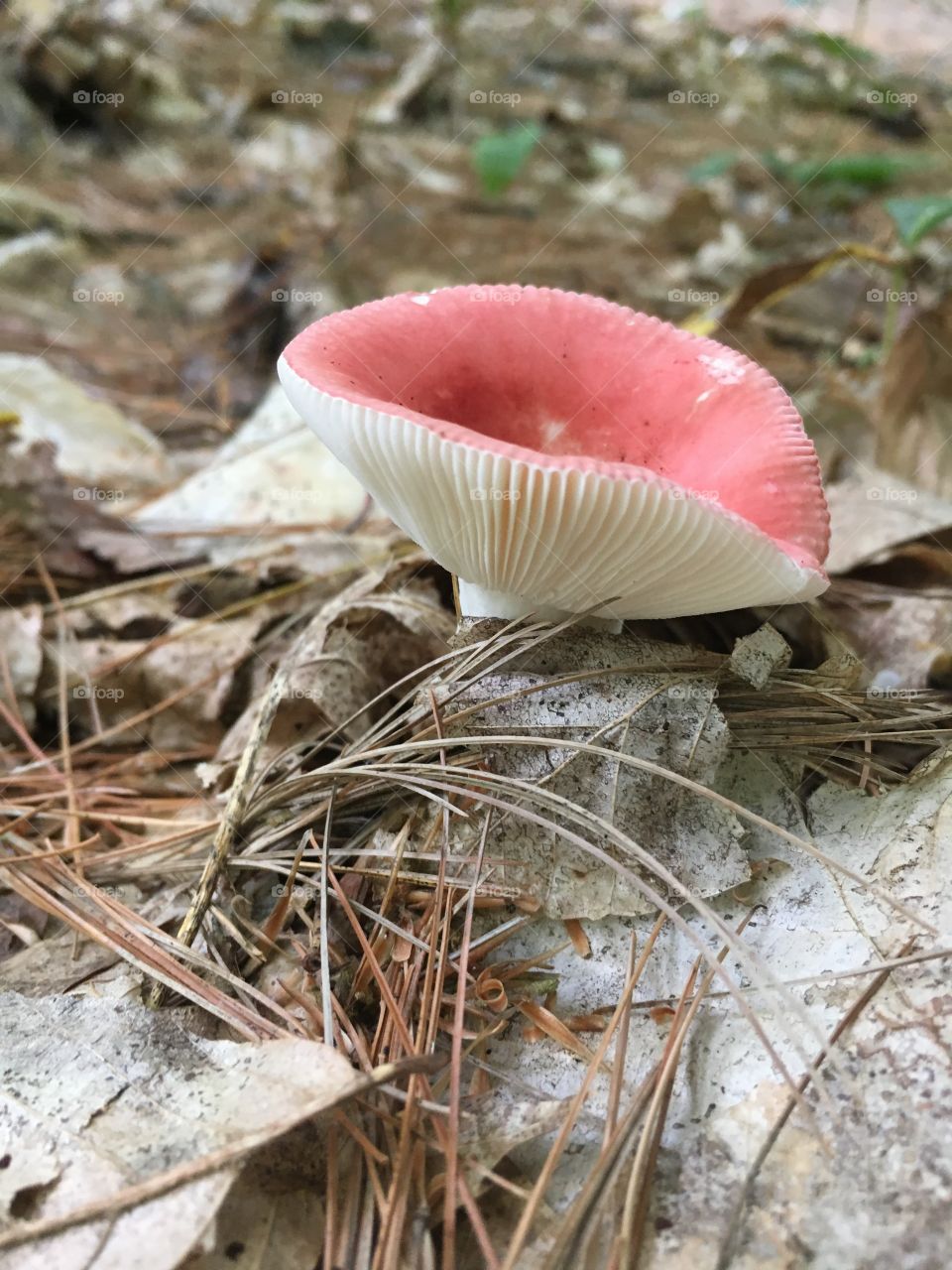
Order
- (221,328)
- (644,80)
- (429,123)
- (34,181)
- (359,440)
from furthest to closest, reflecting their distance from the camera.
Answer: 1. (644,80)
2. (429,123)
3. (34,181)
4. (221,328)
5. (359,440)

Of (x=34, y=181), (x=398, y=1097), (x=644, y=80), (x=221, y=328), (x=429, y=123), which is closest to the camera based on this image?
(x=398, y=1097)

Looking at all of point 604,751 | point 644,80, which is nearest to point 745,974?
point 604,751

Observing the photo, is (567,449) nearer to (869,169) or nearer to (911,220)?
(911,220)

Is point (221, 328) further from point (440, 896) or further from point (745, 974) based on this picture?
point (745, 974)

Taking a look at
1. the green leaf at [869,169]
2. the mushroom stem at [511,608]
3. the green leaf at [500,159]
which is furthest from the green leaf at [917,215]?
the mushroom stem at [511,608]

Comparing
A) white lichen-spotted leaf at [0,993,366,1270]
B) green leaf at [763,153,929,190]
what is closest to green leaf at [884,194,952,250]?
green leaf at [763,153,929,190]

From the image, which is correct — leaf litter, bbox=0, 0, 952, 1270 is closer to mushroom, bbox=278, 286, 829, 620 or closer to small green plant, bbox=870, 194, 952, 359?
small green plant, bbox=870, 194, 952, 359
